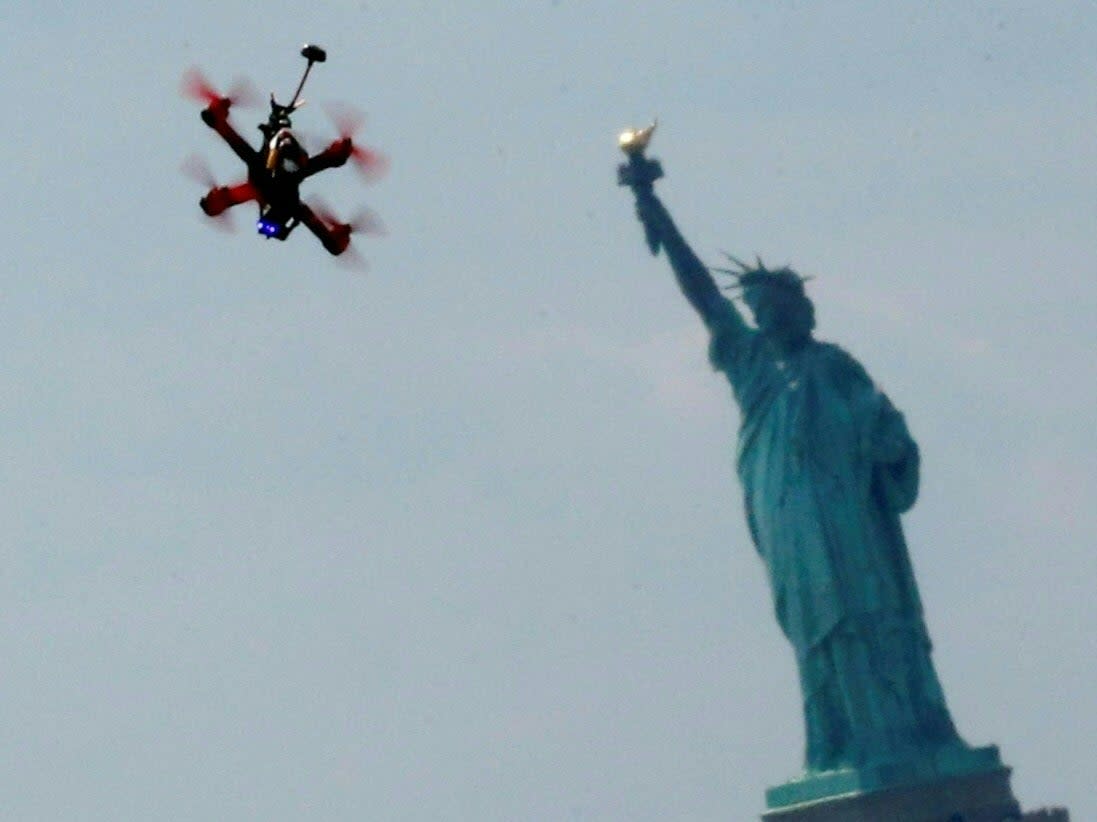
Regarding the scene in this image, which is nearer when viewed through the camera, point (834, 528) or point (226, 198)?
point (226, 198)

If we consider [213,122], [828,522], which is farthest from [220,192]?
[828,522]

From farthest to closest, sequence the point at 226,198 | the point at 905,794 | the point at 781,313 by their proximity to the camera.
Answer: the point at 781,313, the point at 905,794, the point at 226,198

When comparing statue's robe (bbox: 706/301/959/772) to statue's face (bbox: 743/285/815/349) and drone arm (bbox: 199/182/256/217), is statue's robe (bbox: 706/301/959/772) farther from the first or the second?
drone arm (bbox: 199/182/256/217)

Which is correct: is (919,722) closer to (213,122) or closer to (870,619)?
(870,619)

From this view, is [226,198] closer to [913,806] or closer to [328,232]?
[328,232]

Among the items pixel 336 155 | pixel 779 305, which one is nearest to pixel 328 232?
pixel 336 155

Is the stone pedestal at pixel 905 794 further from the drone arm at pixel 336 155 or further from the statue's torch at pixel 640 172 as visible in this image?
the drone arm at pixel 336 155

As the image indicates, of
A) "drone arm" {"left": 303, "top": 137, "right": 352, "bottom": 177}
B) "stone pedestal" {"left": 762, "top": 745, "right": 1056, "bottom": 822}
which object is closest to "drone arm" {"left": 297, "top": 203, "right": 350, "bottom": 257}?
"drone arm" {"left": 303, "top": 137, "right": 352, "bottom": 177}
